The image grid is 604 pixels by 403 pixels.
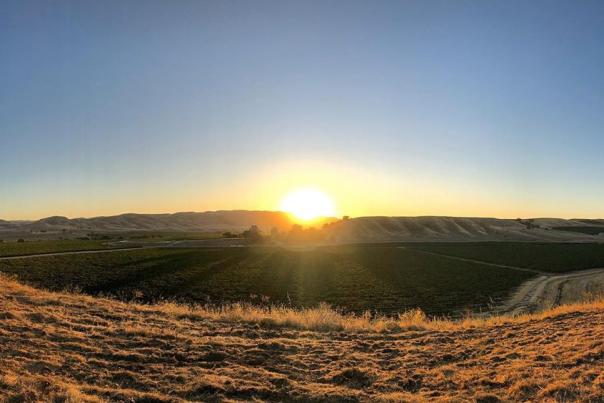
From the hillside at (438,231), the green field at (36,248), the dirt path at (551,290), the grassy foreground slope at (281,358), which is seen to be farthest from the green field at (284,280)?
the hillside at (438,231)

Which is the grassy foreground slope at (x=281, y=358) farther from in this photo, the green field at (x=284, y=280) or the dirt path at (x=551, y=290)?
the dirt path at (x=551, y=290)

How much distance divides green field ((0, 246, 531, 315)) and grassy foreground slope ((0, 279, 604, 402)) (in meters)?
13.8

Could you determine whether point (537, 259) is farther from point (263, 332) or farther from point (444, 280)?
point (263, 332)

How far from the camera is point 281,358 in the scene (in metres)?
11.7

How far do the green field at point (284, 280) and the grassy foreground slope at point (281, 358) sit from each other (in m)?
13.8

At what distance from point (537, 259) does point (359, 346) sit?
65467 mm

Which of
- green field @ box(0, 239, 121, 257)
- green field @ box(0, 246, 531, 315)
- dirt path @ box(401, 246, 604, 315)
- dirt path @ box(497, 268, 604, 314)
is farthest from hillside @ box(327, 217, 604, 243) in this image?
dirt path @ box(497, 268, 604, 314)

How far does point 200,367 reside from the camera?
10.7 m

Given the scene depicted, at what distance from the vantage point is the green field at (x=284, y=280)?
3378cm

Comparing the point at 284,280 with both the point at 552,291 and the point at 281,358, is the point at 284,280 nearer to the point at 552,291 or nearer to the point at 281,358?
the point at 552,291

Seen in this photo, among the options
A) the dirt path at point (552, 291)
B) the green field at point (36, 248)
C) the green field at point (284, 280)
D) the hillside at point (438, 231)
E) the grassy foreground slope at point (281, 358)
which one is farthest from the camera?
the hillside at point (438, 231)

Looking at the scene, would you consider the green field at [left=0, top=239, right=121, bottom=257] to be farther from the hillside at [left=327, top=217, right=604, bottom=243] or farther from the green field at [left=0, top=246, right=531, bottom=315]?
the hillside at [left=327, top=217, right=604, bottom=243]

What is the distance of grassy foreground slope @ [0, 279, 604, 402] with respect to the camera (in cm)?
881

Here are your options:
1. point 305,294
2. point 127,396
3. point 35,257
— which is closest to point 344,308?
point 305,294
